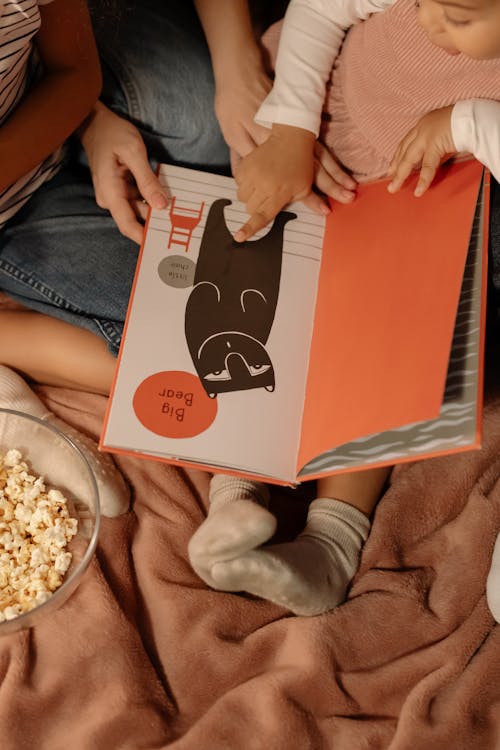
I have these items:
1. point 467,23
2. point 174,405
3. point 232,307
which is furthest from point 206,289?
point 467,23

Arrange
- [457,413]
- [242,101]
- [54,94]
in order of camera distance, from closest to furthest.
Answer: [457,413] < [54,94] < [242,101]

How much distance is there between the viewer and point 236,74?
0.94m

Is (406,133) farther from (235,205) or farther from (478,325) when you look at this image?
(478,325)

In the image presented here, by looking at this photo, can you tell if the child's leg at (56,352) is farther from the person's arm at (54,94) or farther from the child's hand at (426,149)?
the child's hand at (426,149)

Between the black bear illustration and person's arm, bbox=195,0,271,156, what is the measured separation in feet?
0.49

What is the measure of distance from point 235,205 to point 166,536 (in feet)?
1.33

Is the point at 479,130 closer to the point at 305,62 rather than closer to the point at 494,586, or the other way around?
the point at 305,62

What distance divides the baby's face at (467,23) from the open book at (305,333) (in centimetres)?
12

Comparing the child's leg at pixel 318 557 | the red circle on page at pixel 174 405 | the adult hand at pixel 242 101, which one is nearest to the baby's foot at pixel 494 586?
the child's leg at pixel 318 557

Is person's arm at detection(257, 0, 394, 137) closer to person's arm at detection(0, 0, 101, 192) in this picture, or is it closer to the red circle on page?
person's arm at detection(0, 0, 101, 192)

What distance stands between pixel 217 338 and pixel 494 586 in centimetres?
41

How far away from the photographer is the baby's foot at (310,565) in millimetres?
750

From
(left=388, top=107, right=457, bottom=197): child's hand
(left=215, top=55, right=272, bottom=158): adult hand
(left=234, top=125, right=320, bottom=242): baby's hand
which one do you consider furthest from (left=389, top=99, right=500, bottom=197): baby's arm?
(left=215, top=55, right=272, bottom=158): adult hand

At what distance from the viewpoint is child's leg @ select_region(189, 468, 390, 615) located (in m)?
0.75
